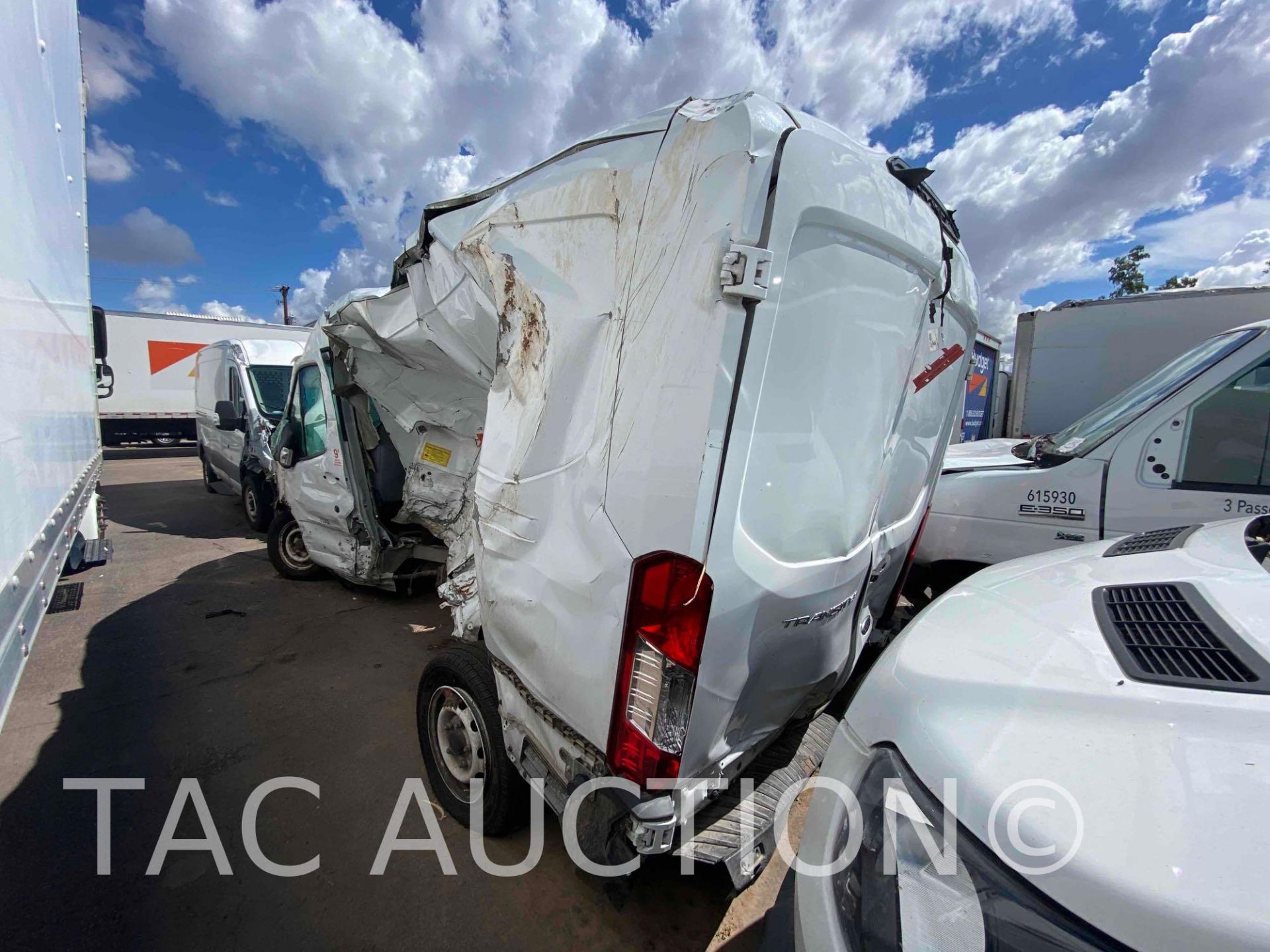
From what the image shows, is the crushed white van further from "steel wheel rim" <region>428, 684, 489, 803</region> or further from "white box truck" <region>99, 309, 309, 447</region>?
"white box truck" <region>99, 309, 309, 447</region>

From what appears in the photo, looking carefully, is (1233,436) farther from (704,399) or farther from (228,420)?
(228,420)

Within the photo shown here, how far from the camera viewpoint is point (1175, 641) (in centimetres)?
122

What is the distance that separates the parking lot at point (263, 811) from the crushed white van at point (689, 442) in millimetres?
397

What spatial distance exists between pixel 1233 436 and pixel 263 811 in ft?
17.3

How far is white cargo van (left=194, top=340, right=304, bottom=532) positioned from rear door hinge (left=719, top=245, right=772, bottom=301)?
645 centimetres

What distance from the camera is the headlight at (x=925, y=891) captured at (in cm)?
84

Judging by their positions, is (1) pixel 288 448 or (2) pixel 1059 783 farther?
(1) pixel 288 448

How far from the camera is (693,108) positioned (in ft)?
5.13

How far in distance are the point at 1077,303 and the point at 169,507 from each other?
1537cm

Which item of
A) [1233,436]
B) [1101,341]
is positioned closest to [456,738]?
[1233,436]

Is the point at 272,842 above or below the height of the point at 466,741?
below

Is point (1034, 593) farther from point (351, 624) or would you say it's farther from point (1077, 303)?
point (1077, 303)

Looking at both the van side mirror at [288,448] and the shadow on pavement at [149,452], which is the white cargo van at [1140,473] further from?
the shadow on pavement at [149,452]

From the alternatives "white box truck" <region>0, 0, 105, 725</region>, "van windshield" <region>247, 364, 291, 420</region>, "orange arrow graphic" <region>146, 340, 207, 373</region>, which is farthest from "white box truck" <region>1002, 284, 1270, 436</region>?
"orange arrow graphic" <region>146, 340, 207, 373</region>
